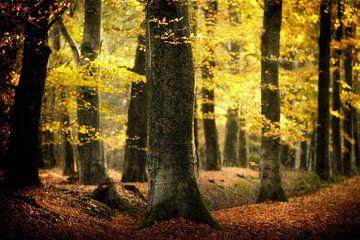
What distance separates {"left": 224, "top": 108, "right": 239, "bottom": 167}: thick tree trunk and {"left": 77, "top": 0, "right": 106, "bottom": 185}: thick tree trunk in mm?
13750

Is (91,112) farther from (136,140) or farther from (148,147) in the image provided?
(148,147)

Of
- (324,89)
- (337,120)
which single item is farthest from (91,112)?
(337,120)

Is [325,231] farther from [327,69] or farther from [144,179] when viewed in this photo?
[327,69]

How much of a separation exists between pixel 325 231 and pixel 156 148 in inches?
152

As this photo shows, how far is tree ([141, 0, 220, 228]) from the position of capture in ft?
27.6

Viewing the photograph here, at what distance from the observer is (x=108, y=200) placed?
430 inches

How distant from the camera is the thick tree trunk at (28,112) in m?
8.97

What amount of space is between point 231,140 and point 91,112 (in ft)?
48.1

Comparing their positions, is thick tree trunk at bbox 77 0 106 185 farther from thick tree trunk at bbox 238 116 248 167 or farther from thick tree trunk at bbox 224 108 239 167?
thick tree trunk at bbox 238 116 248 167

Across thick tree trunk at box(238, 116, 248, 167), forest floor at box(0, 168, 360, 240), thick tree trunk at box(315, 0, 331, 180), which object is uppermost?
thick tree trunk at box(315, 0, 331, 180)

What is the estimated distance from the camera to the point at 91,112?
46.8 ft

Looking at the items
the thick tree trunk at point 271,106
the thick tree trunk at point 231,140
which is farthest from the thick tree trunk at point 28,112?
the thick tree trunk at point 231,140

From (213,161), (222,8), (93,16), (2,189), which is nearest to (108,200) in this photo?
(2,189)

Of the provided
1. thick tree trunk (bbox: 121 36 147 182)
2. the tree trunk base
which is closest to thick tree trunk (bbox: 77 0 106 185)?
thick tree trunk (bbox: 121 36 147 182)
